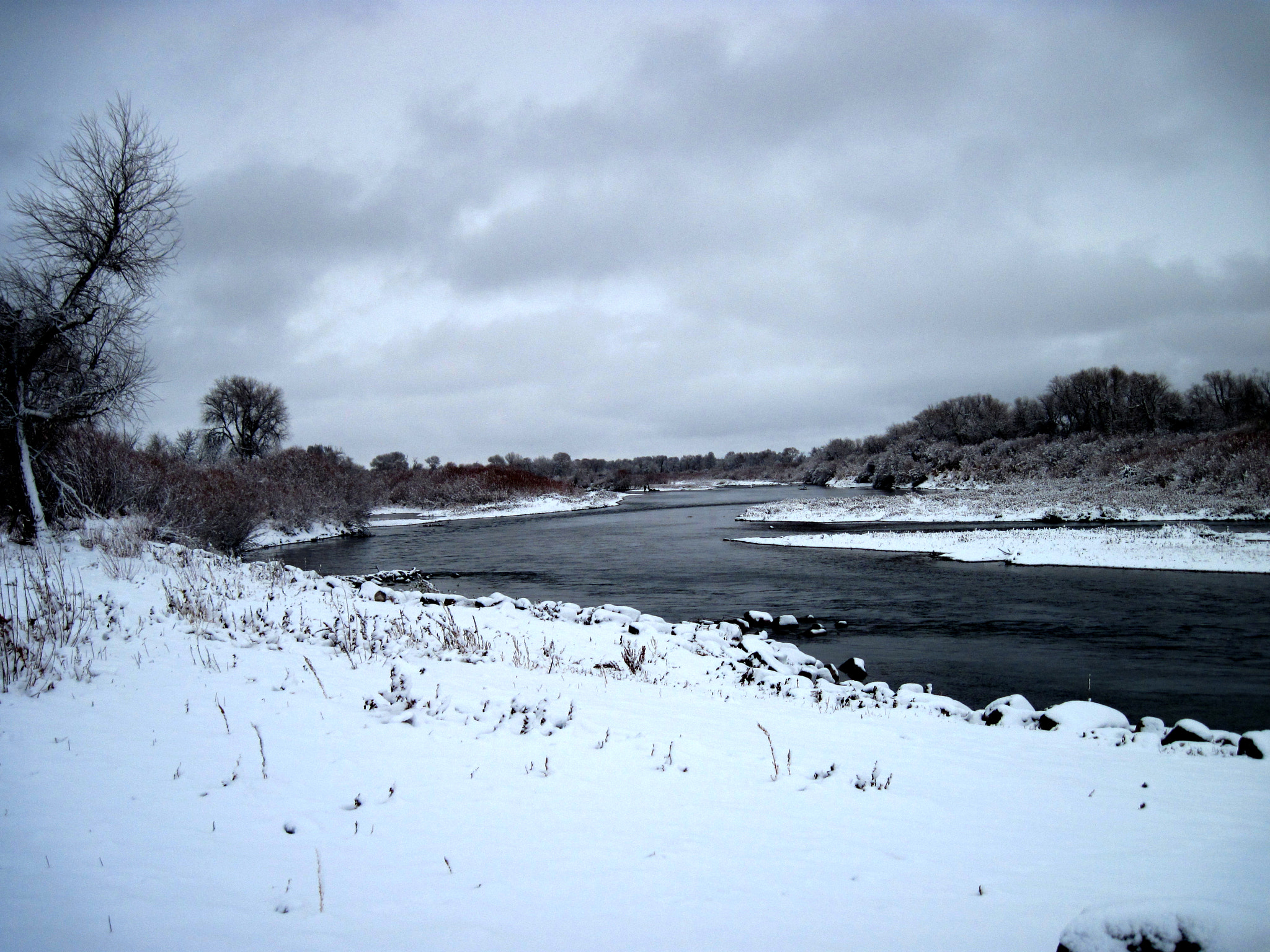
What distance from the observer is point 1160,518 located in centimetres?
3388

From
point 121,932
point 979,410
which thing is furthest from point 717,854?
point 979,410

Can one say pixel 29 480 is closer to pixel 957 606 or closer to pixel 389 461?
pixel 957 606

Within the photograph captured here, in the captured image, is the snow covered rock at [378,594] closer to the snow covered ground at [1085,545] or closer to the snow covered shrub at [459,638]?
the snow covered shrub at [459,638]

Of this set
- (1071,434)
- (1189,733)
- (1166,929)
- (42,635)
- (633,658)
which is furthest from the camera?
(1071,434)

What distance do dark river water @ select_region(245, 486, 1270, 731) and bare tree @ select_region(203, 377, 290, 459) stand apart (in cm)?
3397

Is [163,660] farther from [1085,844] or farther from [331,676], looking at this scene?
[1085,844]

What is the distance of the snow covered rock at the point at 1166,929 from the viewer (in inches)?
86.7

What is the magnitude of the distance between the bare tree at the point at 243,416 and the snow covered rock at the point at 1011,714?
6619 centimetres

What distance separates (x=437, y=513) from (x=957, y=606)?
5749 centimetres

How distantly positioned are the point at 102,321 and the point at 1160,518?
46128mm

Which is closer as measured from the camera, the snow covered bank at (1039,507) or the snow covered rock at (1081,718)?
the snow covered rock at (1081,718)

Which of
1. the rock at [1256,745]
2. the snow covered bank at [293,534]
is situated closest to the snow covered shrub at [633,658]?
the rock at [1256,745]

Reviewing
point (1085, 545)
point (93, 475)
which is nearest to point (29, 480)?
point (93, 475)

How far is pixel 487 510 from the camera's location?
66.9 metres
